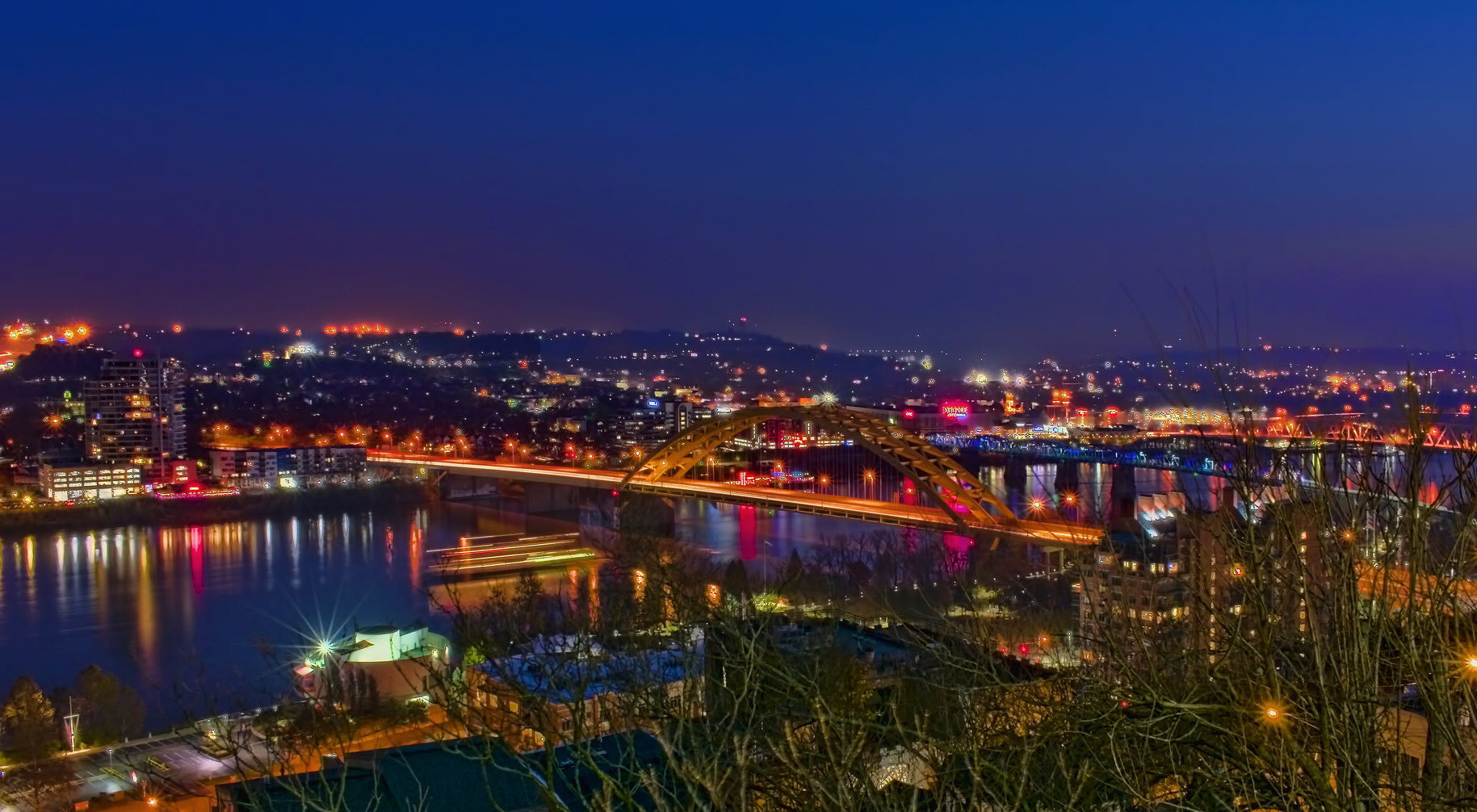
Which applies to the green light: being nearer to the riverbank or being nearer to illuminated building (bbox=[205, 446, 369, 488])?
the riverbank

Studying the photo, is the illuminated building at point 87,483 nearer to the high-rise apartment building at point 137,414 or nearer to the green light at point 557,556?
the high-rise apartment building at point 137,414

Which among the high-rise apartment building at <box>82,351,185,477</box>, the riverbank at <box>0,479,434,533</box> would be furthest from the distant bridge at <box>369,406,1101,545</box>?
the high-rise apartment building at <box>82,351,185,477</box>

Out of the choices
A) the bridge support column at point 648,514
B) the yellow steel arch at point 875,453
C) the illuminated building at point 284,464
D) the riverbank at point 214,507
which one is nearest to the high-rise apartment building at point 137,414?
the illuminated building at point 284,464

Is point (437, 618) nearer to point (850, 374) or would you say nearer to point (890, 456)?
point (890, 456)

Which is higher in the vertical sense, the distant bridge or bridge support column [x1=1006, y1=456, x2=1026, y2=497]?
the distant bridge

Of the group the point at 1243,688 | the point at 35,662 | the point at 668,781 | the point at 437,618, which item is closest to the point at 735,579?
the point at 437,618

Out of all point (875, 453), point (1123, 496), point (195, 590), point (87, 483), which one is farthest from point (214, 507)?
point (1123, 496)

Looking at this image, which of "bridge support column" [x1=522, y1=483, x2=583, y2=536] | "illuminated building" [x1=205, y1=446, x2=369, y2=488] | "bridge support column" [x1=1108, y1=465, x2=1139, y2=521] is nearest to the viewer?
"bridge support column" [x1=1108, y1=465, x2=1139, y2=521]
